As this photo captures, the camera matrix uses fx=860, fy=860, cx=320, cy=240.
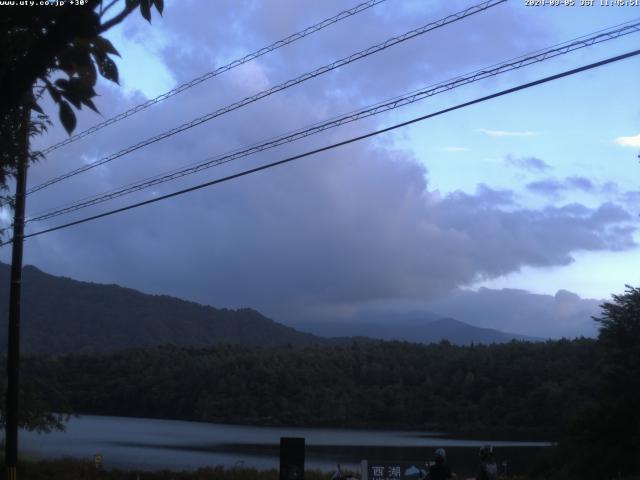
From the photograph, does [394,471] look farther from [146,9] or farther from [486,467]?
[146,9]

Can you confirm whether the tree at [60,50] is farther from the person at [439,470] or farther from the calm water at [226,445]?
the calm water at [226,445]

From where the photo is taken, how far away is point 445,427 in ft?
162

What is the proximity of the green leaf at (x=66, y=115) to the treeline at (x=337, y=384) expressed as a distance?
41.2 metres

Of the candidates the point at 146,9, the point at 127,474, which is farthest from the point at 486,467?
the point at 127,474

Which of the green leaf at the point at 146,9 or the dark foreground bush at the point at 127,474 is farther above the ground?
the green leaf at the point at 146,9

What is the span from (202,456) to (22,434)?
14227 mm

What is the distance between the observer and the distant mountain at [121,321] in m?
108

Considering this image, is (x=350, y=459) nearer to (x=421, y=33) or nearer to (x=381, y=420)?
(x=381, y=420)

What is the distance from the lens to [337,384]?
56.7 meters

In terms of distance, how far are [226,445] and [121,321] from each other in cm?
7820

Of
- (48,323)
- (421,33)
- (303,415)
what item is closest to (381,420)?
(303,415)

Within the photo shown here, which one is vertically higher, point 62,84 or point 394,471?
point 62,84

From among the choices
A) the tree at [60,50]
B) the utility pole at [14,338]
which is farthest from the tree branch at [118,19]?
the utility pole at [14,338]

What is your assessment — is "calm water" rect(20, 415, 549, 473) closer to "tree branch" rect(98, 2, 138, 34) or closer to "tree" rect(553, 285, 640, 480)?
"tree" rect(553, 285, 640, 480)
